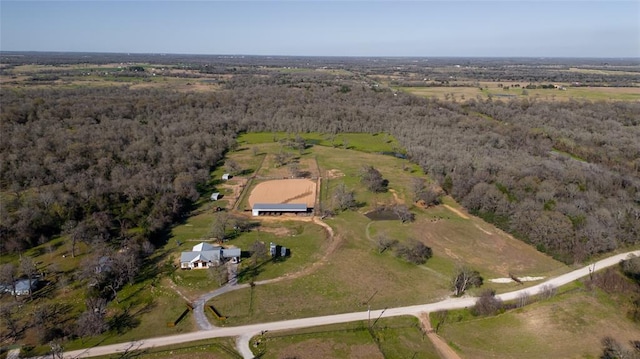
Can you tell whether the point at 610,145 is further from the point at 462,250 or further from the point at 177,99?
the point at 177,99

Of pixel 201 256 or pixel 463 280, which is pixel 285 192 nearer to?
pixel 201 256

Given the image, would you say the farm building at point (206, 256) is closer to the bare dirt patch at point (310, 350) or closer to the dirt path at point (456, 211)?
the bare dirt patch at point (310, 350)

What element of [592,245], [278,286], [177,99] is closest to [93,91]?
[177,99]

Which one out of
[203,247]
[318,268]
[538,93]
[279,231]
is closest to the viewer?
[318,268]

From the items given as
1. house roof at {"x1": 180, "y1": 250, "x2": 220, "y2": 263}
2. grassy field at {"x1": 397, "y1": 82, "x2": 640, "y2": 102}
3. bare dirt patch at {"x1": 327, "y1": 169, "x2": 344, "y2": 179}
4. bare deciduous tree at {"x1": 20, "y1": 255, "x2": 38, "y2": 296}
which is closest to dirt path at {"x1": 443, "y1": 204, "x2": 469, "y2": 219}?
bare dirt patch at {"x1": 327, "y1": 169, "x2": 344, "y2": 179}

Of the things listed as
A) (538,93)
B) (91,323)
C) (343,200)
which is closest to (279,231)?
(343,200)

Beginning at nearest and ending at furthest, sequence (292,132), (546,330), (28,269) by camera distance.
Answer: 1. (546,330)
2. (28,269)
3. (292,132)
